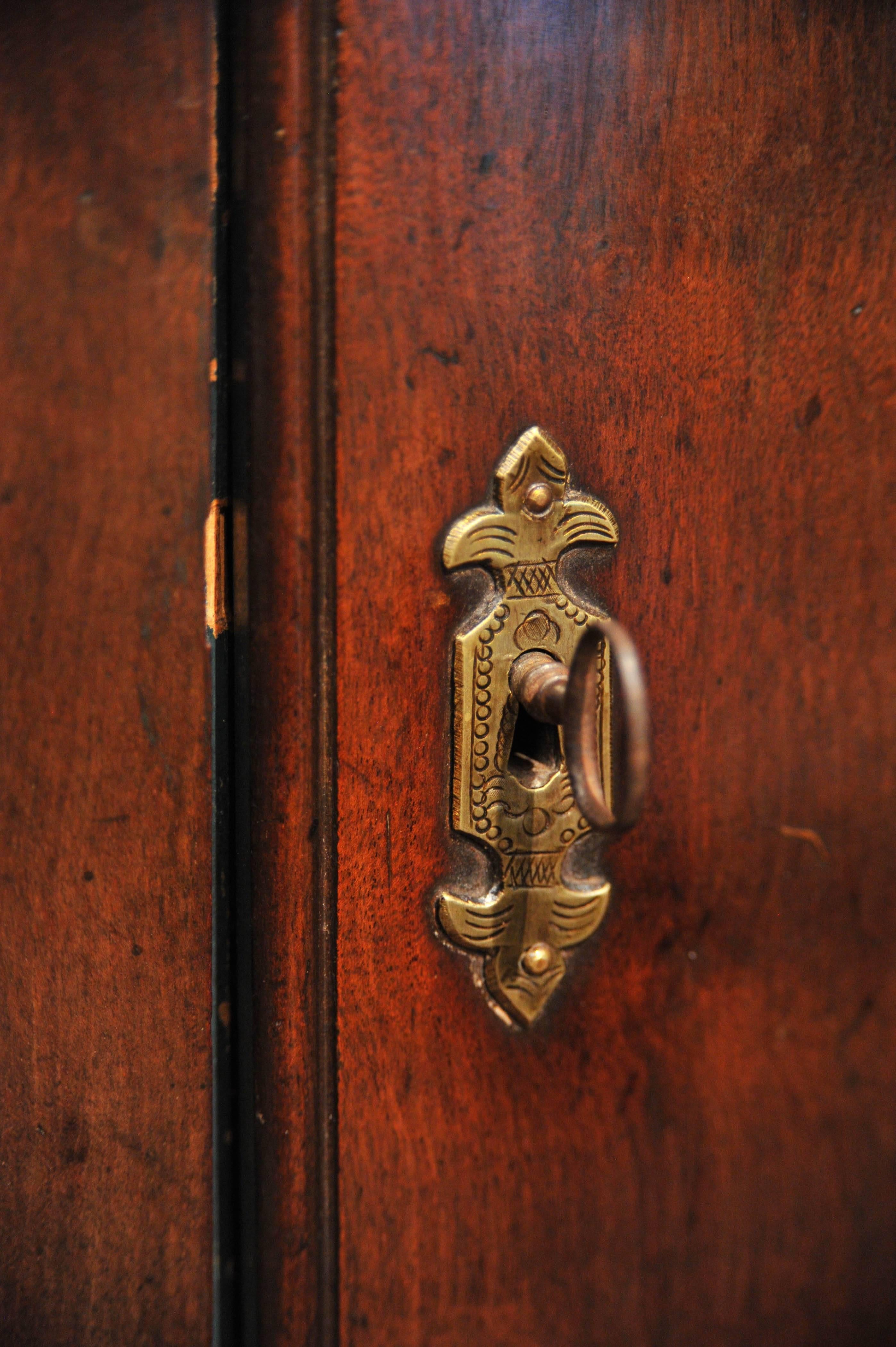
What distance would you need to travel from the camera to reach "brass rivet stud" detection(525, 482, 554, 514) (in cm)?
42

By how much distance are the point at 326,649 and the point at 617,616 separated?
144 mm

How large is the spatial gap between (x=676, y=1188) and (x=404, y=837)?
25 cm

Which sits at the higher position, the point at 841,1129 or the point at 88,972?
the point at 88,972

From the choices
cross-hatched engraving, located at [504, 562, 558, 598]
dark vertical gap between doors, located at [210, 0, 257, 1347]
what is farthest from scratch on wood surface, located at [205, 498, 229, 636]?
cross-hatched engraving, located at [504, 562, 558, 598]

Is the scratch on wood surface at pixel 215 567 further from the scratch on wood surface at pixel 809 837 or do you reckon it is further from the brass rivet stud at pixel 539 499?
the scratch on wood surface at pixel 809 837

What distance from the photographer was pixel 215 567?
0.39m

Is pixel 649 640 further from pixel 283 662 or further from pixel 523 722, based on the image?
pixel 283 662

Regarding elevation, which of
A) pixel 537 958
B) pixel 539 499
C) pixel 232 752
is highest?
pixel 539 499

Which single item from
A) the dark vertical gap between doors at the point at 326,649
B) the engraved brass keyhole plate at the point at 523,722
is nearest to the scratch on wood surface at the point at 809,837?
the engraved brass keyhole plate at the point at 523,722

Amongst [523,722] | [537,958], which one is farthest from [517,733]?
[537,958]

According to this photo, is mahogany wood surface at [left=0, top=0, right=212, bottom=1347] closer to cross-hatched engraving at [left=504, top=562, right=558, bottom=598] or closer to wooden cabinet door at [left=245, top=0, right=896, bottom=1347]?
wooden cabinet door at [left=245, top=0, right=896, bottom=1347]

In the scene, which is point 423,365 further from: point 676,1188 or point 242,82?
point 676,1188

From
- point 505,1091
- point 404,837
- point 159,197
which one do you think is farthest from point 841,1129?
point 159,197

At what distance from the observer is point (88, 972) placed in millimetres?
400
